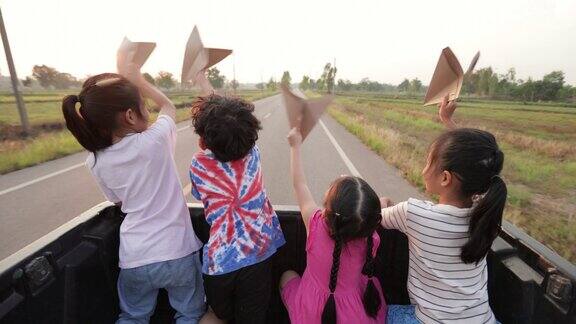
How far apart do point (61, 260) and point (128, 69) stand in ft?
2.94

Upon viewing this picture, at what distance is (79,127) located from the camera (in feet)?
4.52

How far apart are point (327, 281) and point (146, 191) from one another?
93 cm

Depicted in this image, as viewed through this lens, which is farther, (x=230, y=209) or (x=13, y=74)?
(x=13, y=74)

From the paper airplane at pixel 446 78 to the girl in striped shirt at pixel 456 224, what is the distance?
1.33 feet

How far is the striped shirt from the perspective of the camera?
140cm

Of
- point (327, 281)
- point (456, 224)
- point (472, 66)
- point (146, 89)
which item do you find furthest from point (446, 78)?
point (146, 89)

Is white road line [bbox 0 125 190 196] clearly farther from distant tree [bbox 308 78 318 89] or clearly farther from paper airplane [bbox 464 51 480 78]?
distant tree [bbox 308 78 318 89]

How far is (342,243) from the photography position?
4.64 ft

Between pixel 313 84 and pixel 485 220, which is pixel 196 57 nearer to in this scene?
pixel 485 220

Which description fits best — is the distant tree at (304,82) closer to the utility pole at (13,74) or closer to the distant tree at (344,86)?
the distant tree at (344,86)

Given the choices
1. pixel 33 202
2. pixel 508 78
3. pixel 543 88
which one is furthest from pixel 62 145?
pixel 508 78

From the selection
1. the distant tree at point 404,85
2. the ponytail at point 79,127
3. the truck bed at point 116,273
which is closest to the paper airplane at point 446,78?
the truck bed at point 116,273

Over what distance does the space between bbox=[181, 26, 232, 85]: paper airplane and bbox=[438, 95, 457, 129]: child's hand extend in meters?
1.23

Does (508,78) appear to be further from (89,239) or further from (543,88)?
(89,239)
